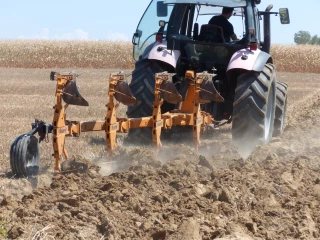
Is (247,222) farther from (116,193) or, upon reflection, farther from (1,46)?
(1,46)

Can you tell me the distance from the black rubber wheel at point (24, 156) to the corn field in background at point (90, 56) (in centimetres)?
2526

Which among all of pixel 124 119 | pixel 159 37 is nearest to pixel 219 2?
pixel 159 37

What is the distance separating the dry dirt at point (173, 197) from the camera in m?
4.36

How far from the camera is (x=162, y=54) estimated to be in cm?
812

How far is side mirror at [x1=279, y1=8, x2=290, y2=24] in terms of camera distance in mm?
8648

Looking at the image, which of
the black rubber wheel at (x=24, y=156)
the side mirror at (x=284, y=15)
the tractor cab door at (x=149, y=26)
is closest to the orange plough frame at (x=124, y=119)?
the black rubber wheel at (x=24, y=156)

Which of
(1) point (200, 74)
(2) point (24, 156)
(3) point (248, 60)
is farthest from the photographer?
(3) point (248, 60)

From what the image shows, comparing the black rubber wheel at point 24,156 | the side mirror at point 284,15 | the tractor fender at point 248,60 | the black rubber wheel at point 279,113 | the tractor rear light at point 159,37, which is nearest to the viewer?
the black rubber wheel at point 24,156

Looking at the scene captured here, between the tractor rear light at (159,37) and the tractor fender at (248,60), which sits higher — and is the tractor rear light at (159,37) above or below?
above

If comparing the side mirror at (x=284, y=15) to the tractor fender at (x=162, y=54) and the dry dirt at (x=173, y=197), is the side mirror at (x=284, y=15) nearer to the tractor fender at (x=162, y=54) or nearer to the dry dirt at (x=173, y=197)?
the tractor fender at (x=162, y=54)

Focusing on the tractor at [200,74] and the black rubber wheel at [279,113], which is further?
the black rubber wheel at [279,113]

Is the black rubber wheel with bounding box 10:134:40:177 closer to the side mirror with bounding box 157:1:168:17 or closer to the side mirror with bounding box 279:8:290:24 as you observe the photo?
the side mirror with bounding box 157:1:168:17

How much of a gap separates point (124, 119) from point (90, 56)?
2557cm

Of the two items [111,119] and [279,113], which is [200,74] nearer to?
[111,119]
